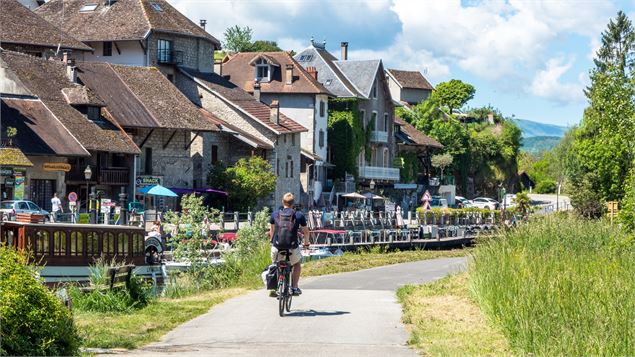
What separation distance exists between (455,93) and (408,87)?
33.3ft

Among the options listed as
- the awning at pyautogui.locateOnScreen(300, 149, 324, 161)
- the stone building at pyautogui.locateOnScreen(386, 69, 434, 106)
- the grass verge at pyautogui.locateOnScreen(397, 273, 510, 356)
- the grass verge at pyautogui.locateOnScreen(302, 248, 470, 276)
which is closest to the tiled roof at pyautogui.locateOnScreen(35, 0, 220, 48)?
the awning at pyautogui.locateOnScreen(300, 149, 324, 161)

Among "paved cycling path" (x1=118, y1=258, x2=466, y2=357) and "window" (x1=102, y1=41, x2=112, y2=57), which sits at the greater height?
"window" (x1=102, y1=41, x2=112, y2=57)

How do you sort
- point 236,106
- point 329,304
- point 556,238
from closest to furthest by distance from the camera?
point 329,304 < point 556,238 < point 236,106

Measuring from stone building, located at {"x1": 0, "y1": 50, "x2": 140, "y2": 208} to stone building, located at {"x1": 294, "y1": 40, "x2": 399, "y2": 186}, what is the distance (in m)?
31.2

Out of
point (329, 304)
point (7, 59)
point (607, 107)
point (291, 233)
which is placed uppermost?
point (7, 59)

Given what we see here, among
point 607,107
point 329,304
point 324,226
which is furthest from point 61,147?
point 329,304

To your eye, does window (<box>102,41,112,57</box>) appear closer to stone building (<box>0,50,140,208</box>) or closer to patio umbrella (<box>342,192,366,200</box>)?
stone building (<box>0,50,140,208</box>)

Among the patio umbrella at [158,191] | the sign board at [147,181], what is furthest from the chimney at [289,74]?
the patio umbrella at [158,191]

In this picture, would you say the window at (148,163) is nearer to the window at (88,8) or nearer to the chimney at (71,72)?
the chimney at (71,72)

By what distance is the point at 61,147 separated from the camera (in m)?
54.4

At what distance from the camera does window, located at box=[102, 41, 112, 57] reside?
2995 inches

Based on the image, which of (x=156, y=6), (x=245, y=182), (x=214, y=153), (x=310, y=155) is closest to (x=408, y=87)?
(x=310, y=155)

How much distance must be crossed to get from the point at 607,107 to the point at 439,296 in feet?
28.2

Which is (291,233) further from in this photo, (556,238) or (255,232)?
(255,232)
